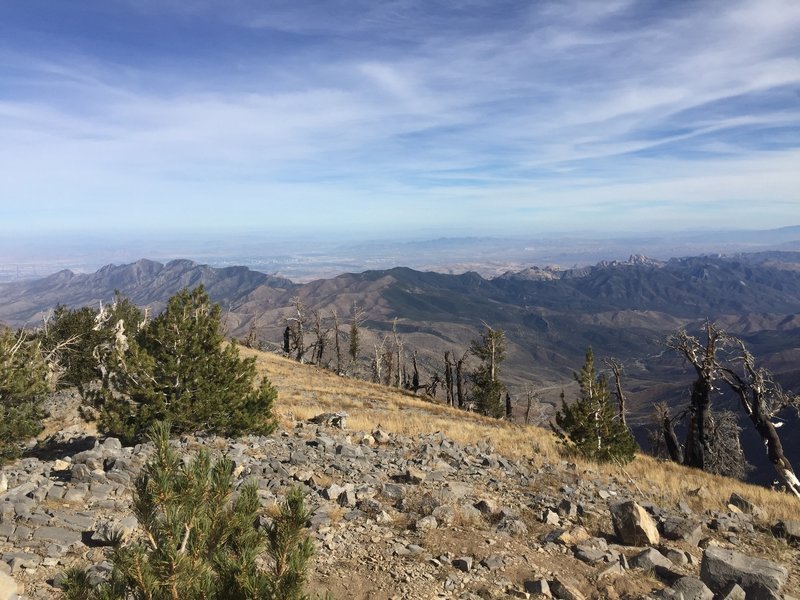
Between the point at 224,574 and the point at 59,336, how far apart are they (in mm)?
30206

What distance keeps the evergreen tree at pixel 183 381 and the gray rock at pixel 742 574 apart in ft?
38.0

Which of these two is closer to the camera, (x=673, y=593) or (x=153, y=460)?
(x=153, y=460)

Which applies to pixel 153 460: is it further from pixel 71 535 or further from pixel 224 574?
pixel 71 535

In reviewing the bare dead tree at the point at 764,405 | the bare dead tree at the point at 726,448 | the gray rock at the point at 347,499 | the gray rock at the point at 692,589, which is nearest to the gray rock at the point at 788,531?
the gray rock at the point at 692,589

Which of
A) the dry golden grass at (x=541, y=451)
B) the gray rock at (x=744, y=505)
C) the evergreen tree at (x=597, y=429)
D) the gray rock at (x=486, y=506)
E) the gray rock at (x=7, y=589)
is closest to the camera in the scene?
the gray rock at (x=7, y=589)

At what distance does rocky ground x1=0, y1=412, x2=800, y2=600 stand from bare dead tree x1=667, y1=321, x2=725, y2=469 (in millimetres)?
9702

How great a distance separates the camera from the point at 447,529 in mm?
8844

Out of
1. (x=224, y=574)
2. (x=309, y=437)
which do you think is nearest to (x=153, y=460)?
(x=224, y=574)

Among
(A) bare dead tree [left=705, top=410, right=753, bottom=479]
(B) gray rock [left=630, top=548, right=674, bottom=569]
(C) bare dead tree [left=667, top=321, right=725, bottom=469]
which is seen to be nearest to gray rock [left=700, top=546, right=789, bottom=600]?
(B) gray rock [left=630, top=548, right=674, bottom=569]

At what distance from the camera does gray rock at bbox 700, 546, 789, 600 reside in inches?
261

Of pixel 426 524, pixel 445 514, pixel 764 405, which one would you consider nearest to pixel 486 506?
pixel 445 514

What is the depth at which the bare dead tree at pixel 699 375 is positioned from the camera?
→ 2042 centimetres

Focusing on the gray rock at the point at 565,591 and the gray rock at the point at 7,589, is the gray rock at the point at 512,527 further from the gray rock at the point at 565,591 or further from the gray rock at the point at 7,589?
the gray rock at the point at 7,589

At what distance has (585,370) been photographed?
60.3ft
